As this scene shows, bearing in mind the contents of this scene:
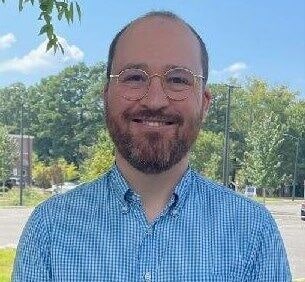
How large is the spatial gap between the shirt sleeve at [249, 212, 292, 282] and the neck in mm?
284

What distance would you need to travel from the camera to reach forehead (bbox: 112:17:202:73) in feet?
6.37

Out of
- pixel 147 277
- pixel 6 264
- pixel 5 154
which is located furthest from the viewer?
pixel 5 154

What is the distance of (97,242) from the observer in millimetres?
1922

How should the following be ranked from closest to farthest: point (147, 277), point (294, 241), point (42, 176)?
point (147, 277) → point (294, 241) → point (42, 176)

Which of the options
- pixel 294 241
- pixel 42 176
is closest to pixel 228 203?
pixel 294 241

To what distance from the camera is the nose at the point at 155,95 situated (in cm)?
189

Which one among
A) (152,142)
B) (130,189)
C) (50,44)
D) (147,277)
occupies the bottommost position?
Answer: (147,277)

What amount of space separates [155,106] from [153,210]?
0.99 feet

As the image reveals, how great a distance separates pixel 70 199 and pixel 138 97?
37cm

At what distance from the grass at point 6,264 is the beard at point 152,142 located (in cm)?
775

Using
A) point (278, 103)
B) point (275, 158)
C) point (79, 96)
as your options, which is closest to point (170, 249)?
point (275, 158)

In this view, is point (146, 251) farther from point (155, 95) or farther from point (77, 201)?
point (155, 95)

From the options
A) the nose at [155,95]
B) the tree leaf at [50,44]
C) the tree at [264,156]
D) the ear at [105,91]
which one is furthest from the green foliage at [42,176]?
the nose at [155,95]

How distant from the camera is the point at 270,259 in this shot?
1885mm
